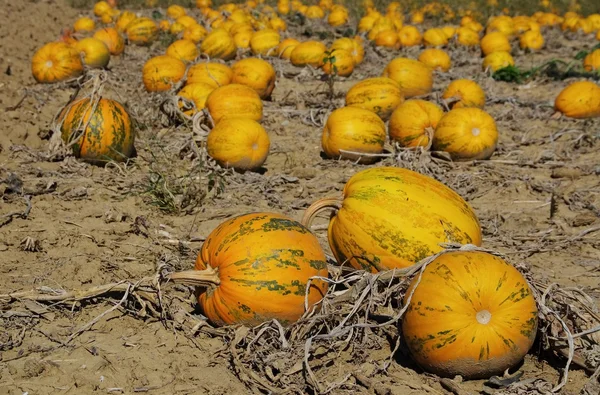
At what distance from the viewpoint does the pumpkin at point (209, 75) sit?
7.91 meters

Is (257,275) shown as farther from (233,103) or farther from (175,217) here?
(233,103)

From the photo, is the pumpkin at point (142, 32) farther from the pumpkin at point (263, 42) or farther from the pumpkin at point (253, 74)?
the pumpkin at point (253, 74)

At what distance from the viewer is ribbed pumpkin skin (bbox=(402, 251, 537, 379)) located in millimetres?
2861

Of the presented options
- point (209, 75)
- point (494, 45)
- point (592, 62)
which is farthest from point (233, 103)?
point (494, 45)

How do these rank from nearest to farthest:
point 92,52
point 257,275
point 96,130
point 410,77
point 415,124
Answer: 1. point 257,275
2. point 96,130
3. point 415,124
4. point 410,77
5. point 92,52

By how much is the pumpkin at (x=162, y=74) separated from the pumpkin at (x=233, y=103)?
56.4 inches

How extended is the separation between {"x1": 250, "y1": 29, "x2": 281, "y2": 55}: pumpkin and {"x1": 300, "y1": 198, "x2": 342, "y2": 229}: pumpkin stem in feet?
26.7

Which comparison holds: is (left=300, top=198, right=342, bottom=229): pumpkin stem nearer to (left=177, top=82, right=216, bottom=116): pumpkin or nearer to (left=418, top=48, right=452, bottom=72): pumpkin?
→ (left=177, top=82, right=216, bottom=116): pumpkin

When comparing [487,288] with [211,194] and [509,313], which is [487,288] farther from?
[211,194]

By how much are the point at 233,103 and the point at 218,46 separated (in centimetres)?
437

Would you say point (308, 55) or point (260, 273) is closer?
point (260, 273)

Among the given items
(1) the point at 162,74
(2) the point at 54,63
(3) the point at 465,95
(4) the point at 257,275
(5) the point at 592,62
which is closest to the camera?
(4) the point at 257,275

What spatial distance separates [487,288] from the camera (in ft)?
9.50

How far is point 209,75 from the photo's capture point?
7.92 meters
